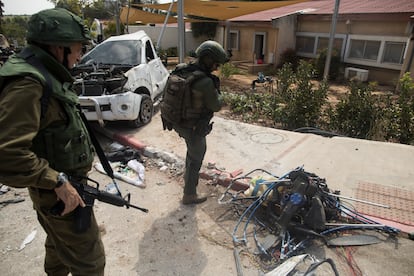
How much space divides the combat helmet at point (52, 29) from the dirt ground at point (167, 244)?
1.89 m

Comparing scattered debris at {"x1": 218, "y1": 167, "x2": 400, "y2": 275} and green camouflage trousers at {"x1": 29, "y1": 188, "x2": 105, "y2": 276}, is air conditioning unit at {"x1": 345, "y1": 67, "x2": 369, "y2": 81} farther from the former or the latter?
green camouflage trousers at {"x1": 29, "y1": 188, "x2": 105, "y2": 276}

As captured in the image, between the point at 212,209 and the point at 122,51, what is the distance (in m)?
Answer: 4.45

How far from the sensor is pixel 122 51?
6219 millimetres

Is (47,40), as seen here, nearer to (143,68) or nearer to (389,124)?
(143,68)

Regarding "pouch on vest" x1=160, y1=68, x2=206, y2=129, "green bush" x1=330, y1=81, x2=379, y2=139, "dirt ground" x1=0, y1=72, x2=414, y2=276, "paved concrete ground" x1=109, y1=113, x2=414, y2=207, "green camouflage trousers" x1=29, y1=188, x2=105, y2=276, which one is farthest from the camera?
"green bush" x1=330, y1=81, x2=379, y2=139

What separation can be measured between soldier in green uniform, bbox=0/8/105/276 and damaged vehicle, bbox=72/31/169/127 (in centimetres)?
327

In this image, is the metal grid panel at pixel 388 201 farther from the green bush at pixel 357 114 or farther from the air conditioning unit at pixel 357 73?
the air conditioning unit at pixel 357 73

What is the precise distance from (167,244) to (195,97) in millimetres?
1458

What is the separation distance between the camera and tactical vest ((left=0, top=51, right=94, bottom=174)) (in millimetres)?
1392

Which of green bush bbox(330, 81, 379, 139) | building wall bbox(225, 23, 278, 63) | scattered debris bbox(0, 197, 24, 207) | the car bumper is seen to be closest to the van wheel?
the car bumper

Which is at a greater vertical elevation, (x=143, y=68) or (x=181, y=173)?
(x=143, y=68)

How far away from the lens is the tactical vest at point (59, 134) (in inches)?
54.8

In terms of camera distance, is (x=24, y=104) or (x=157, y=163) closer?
(x=24, y=104)

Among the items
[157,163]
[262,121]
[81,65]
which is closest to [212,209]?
[157,163]
